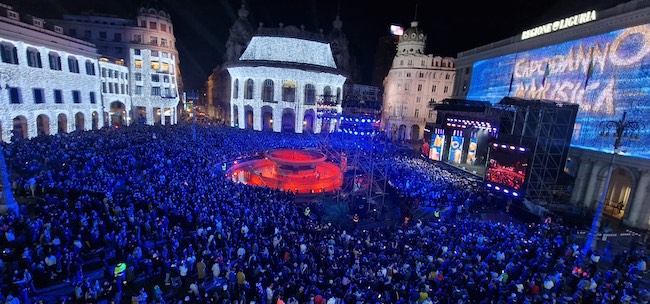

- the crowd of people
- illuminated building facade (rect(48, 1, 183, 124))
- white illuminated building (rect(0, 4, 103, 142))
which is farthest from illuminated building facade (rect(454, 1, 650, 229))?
illuminated building facade (rect(48, 1, 183, 124))

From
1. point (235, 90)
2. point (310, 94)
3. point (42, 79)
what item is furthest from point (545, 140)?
point (42, 79)

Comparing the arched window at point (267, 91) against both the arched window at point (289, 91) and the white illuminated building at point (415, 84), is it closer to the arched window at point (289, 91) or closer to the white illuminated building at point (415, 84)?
the arched window at point (289, 91)

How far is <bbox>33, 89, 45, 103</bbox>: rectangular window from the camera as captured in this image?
1228 inches

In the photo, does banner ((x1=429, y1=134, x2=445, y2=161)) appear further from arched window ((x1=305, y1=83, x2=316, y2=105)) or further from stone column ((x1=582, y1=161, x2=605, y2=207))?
arched window ((x1=305, y1=83, x2=316, y2=105))

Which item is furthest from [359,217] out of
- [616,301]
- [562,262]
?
[616,301]

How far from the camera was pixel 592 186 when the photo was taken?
84.4 feet

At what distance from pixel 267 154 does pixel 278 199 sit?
14.2 meters

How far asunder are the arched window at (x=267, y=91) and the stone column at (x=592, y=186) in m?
42.7

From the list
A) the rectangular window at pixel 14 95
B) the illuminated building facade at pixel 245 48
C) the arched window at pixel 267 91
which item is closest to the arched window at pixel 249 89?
the arched window at pixel 267 91

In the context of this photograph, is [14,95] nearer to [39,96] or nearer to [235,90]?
[39,96]

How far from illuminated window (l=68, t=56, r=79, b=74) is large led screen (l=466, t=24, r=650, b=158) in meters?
50.5

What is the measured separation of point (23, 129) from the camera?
32.1 m

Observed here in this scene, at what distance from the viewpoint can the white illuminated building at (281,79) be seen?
50.7 meters

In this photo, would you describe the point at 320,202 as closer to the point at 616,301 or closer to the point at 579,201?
the point at 616,301
